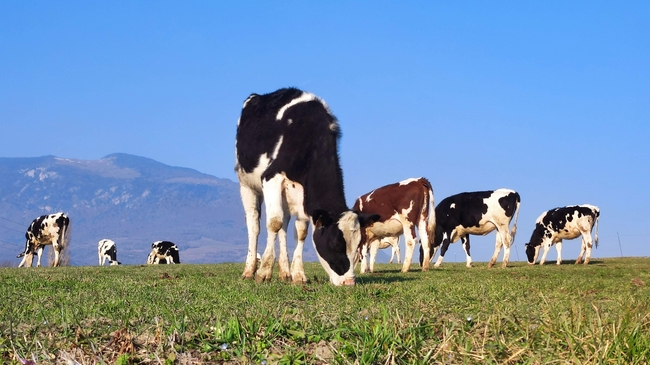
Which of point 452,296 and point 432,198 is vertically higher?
point 432,198

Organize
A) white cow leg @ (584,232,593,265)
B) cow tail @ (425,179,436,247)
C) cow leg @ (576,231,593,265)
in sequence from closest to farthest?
1. cow tail @ (425,179,436,247)
2. white cow leg @ (584,232,593,265)
3. cow leg @ (576,231,593,265)

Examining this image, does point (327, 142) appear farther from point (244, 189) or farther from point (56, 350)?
point (56, 350)

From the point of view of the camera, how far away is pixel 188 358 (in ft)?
17.5

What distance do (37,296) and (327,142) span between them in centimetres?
562

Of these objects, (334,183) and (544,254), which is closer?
(334,183)

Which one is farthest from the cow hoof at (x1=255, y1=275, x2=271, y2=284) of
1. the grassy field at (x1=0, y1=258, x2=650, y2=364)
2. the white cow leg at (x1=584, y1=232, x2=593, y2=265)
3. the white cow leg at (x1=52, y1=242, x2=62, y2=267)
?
the white cow leg at (x1=52, y1=242, x2=62, y2=267)

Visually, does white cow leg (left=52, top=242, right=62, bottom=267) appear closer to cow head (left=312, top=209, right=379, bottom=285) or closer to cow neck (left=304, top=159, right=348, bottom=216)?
cow neck (left=304, top=159, right=348, bottom=216)

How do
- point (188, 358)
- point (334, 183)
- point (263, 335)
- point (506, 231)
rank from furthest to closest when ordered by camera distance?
point (506, 231), point (334, 183), point (263, 335), point (188, 358)

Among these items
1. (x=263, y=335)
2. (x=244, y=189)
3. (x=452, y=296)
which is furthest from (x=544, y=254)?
(x=263, y=335)

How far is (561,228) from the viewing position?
33.3m

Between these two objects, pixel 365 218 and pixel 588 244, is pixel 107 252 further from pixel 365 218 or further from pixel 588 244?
pixel 365 218

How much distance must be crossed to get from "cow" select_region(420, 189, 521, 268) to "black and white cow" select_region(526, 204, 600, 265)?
418 cm

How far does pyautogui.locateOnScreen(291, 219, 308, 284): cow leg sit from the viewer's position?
43.3ft

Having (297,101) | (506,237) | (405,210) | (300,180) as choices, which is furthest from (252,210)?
(506,237)
